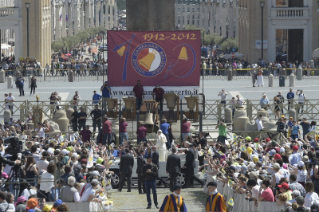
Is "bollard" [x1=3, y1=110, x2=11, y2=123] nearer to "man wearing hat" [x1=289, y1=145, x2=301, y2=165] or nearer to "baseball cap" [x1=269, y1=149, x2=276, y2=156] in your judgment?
"baseball cap" [x1=269, y1=149, x2=276, y2=156]

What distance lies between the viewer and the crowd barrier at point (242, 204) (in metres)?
16.6

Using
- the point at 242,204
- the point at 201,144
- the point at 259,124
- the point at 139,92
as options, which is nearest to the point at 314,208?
the point at 242,204

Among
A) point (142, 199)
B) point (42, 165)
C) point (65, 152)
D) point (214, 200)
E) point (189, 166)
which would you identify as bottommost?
point (142, 199)

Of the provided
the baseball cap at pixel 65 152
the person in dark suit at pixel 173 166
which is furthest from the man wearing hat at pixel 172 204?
the person in dark suit at pixel 173 166

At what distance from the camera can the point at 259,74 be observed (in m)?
50.1

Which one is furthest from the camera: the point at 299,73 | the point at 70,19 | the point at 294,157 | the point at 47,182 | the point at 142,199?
the point at 70,19

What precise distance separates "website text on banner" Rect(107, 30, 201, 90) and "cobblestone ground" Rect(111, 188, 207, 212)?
336 inches

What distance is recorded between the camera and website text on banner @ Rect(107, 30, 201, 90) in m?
30.3

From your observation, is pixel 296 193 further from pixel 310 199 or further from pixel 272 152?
pixel 272 152

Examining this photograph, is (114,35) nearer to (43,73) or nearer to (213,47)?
(43,73)

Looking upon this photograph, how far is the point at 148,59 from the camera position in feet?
100

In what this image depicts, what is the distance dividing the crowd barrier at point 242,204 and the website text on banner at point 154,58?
10.8 meters

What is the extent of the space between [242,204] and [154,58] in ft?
43.8

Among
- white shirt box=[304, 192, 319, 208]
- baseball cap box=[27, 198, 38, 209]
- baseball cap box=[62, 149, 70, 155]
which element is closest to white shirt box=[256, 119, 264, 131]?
baseball cap box=[62, 149, 70, 155]
